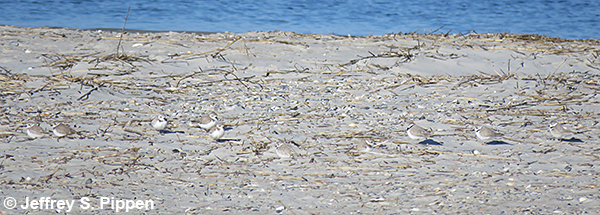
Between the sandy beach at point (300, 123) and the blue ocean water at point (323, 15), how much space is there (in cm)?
423

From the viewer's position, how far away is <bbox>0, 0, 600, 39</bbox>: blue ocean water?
12.0 meters

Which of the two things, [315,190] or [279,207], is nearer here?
[279,207]

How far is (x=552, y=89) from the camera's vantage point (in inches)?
218

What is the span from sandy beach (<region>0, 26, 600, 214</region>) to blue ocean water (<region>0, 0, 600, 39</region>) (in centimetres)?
423

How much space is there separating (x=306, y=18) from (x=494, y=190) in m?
11.2

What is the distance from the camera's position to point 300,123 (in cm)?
445

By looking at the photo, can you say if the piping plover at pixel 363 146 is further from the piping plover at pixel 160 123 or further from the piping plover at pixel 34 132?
the piping plover at pixel 34 132

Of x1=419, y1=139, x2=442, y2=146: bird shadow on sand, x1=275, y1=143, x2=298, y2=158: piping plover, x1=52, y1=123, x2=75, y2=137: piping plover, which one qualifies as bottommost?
x1=419, y1=139, x2=442, y2=146: bird shadow on sand

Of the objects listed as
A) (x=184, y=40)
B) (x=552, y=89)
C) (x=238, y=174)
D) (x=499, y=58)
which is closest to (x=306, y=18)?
(x=184, y=40)

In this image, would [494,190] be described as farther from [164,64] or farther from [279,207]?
[164,64]

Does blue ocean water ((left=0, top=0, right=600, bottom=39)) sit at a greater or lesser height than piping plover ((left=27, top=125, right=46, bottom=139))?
greater

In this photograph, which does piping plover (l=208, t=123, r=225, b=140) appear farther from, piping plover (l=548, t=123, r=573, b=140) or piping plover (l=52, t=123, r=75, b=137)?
piping plover (l=548, t=123, r=573, b=140)

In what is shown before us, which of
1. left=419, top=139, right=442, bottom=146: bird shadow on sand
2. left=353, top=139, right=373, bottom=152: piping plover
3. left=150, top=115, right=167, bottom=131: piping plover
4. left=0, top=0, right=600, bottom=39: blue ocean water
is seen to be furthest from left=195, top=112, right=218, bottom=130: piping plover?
left=0, top=0, right=600, bottom=39: blue ocean water

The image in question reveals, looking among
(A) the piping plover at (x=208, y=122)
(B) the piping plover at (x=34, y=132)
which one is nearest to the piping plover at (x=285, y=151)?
(A) the piping plover at (x=208, y=122)
